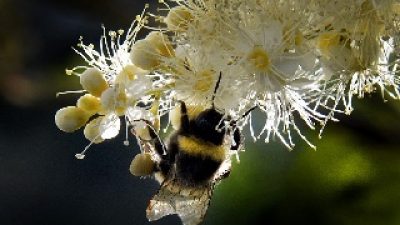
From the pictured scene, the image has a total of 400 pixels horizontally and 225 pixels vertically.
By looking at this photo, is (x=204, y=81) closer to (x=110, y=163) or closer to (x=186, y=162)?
(x=186, y=162)

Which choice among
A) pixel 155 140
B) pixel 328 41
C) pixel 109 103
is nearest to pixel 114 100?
pixel 109 103

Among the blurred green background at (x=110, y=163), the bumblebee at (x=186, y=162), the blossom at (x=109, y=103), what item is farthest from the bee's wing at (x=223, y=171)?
the blurred green background at (x=110, y=163)

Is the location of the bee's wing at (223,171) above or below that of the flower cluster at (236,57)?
below

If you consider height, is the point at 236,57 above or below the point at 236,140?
above

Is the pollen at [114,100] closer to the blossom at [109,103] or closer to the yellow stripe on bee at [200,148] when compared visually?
the blossom at [109,103]

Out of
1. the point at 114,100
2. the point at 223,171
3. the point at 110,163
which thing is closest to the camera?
the point at 114,100

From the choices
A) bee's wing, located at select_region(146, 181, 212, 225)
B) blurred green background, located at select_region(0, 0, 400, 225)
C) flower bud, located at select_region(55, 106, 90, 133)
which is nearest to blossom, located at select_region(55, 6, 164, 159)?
flower bud, located at select_region(55, 106, 90, 133)
